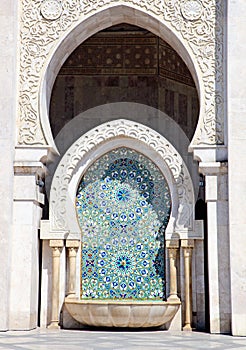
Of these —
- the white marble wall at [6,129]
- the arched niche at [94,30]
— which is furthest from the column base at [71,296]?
the arched niche at [94,30]

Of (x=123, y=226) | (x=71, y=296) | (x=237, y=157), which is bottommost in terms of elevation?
(x=71, y=296)

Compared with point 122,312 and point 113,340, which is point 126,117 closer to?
point 122,312

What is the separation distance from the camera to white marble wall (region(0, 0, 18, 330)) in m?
5.86

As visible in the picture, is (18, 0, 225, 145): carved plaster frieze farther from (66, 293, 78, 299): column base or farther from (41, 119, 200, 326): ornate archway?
(66, 293, 78, 299): column base

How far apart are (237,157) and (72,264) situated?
188 centimetres

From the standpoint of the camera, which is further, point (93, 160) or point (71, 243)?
point (93, 160)

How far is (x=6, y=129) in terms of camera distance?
6047 mm

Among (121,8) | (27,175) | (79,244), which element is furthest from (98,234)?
(121,8)

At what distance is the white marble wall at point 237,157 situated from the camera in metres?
5.75

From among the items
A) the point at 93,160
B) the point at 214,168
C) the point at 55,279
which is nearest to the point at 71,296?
the point at 55,279

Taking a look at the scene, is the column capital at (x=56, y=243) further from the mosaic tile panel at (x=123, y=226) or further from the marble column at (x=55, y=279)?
the mosaic tile panel at (x=123, y=226)

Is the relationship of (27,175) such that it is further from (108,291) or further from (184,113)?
(184,113)

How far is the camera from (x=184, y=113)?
771 cm

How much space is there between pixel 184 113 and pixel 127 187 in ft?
4.65
